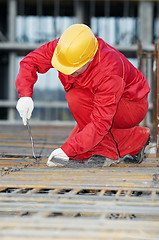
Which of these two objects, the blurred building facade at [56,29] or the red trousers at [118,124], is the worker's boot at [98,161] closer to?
the red trousers at [118,124]

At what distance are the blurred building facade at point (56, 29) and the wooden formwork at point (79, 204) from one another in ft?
26.2

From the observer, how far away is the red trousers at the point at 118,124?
8.25ft

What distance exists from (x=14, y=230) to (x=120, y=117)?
5.00 ft

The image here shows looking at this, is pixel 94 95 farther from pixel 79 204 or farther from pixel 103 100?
pixel 79 204

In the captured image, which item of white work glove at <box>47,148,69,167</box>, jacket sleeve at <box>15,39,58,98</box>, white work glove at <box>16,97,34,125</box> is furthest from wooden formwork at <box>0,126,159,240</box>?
jacket sleeve at <box>15,39,58,98</box>

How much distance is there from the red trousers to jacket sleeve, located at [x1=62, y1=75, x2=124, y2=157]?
0.21 m

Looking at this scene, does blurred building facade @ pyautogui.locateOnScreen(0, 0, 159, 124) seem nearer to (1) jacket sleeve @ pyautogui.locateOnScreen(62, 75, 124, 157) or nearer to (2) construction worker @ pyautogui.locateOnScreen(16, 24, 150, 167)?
(2) construction worker @ pyautogui.locateOnScreen(16, 24, 150, 167)

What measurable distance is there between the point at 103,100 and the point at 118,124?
0.44 meters

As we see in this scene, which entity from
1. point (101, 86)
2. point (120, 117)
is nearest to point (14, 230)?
point (101, 86)

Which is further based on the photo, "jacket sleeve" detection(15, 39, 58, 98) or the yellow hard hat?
"jacket sleeve" detection(15, 39, 58, 98)

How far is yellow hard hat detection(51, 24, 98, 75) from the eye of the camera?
2229 millimetres

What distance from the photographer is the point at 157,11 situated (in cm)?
1064

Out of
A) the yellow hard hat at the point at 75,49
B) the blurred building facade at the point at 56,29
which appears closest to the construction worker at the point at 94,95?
the yellow hard hat at the point at 75,49

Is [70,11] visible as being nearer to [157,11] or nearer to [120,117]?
[157,11]
